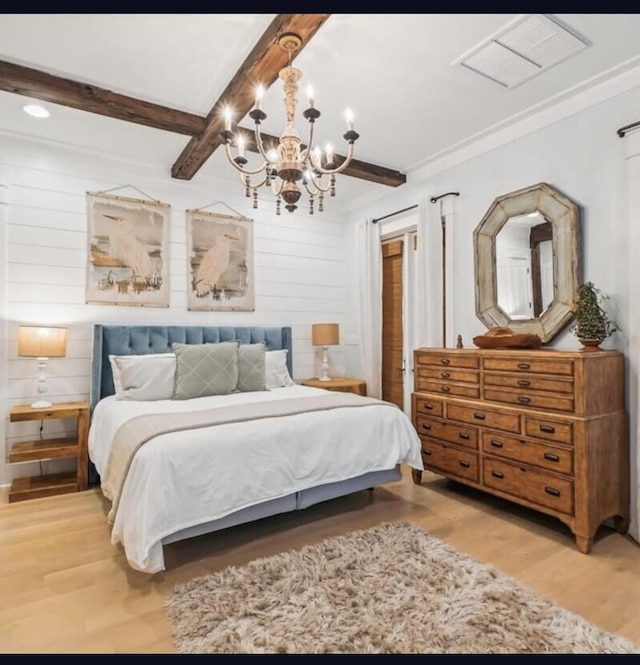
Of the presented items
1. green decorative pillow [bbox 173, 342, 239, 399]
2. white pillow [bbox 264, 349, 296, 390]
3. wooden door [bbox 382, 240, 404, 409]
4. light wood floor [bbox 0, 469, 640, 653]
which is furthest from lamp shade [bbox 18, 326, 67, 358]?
wooden door [bbox 382, 240, 404, 409]

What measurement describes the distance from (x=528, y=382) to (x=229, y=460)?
75.8 inches

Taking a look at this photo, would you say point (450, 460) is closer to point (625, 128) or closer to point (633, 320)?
point (633, 320)

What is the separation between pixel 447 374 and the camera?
3.29m

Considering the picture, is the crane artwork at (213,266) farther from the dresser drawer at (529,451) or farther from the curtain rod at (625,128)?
the curtain rod at (625,128)

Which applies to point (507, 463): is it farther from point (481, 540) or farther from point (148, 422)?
point (148, 422)

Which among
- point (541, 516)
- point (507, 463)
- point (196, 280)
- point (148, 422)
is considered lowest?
point (541, 516)

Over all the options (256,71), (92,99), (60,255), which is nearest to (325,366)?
(60,255)

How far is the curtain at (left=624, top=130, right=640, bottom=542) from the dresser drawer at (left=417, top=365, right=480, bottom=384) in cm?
92

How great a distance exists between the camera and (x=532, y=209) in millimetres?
3146

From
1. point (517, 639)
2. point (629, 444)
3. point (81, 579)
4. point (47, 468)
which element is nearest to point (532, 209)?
point (629, 444)

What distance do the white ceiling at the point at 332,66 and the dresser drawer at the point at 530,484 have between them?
99.1 inches

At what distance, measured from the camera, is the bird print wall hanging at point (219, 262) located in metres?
4.31

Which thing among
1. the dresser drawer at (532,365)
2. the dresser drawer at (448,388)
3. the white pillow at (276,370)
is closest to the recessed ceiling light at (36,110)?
the white pillow at (276,370)

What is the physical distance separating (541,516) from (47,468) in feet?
12.8
